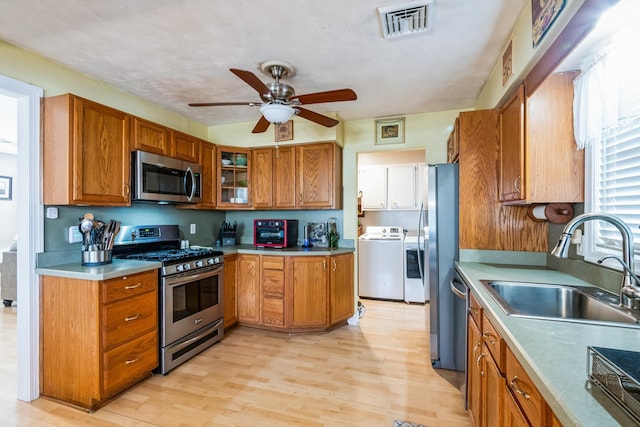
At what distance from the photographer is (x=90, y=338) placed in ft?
6.34

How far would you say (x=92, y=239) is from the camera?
2238 millimetres

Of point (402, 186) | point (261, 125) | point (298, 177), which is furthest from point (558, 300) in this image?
point (402, 186)

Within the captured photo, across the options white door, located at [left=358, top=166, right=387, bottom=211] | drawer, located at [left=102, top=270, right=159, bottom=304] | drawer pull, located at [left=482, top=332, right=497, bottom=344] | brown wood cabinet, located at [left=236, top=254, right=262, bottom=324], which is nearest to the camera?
drawer pull, located at [left=482, top=332, right=497, bottom=344]

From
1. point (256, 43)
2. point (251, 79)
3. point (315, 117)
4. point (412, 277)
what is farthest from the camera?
point (412, 277)

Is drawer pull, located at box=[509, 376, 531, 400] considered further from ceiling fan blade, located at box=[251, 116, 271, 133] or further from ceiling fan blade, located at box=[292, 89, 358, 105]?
ceiling fan blade, located at box=[251, 116, 271, 133]

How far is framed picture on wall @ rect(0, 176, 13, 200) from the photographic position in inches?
198

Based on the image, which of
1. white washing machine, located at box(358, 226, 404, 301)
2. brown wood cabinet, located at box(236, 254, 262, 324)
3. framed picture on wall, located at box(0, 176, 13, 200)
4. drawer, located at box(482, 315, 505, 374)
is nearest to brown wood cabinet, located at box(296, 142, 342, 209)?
brown wood cabinet, located at box(236, 254, 262, 324)

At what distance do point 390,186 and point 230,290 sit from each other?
3.03 metres

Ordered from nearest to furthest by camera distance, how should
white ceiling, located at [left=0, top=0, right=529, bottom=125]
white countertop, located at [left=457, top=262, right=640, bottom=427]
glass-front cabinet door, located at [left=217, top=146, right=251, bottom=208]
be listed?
white countertop, located at [left=457, top=262, right=640, bottom=427] < white ceiling, located at [left=0, top=0, right=529, bottom=125] < glass-front cabinet door, located at [left=217, top=146, right=251, bottom=208]

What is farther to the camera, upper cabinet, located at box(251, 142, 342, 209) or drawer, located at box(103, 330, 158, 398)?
upper cabinet, located at box(251, 142, 342, 209)

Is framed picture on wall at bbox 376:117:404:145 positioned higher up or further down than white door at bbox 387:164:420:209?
higher up

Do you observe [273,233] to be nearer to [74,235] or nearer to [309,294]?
[309,294]

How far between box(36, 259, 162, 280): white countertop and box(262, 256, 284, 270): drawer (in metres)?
1.16

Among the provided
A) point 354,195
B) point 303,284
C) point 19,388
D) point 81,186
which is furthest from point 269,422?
point 354,195
